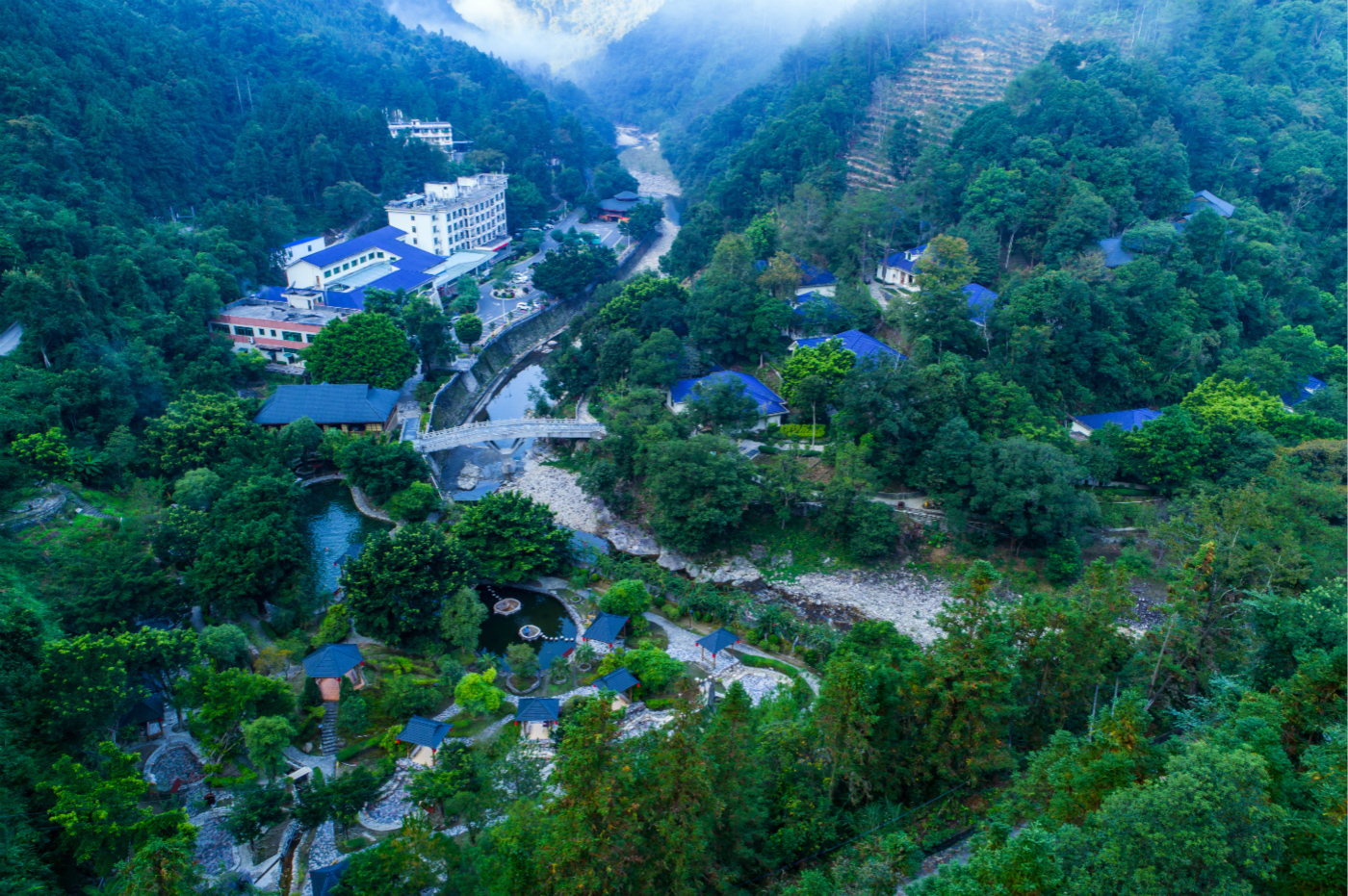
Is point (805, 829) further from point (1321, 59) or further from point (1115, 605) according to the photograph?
point (1321, 59)

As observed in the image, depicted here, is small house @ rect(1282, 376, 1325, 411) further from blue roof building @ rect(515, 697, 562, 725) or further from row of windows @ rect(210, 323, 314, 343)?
row of windows @ rect(210, 323, 314, 343)

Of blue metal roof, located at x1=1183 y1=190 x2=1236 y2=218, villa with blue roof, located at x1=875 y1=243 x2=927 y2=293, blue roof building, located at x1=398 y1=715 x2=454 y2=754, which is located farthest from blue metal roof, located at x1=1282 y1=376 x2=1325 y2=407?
blue roof building, located at x1=398 y1=715 x2=454 y2=754

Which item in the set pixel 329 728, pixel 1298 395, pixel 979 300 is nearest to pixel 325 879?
pixel 329 728

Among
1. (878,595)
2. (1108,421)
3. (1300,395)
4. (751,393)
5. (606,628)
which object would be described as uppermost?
(1300,395)

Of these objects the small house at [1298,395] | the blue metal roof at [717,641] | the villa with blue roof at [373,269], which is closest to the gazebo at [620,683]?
the blue metal roof at [717,641]

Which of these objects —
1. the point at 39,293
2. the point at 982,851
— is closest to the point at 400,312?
the point at 39,293

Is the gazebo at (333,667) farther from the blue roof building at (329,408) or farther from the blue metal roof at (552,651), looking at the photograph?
the blue roof building at (329,408)

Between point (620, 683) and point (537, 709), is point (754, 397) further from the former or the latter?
point (537, 709)

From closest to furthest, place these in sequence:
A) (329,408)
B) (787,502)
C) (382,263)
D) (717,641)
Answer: (717,641)
(787,502)
(329,408)
(382,263)
